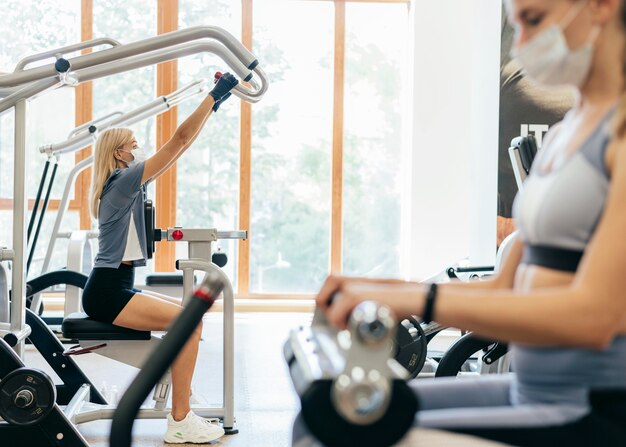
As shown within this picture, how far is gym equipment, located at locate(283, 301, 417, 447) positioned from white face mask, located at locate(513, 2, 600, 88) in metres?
0.42

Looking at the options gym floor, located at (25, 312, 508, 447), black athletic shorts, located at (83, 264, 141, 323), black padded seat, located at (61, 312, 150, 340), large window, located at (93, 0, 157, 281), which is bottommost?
gym floor, located at (25, 312, 508, 447)

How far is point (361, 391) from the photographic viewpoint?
0.84 m

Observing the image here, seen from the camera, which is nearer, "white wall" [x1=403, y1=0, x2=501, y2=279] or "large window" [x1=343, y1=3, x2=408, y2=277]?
"white wall" [x1=403, y1=0, x2=501, y2=279]

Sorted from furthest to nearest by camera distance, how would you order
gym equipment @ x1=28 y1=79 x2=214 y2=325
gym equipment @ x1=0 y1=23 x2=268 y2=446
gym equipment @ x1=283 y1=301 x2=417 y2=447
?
gym equipment @ x1=28 y1=79 x2=214 y2=325, gym equipment @ x1=0 y1=23 x2=268 y2=446, gym equipment @ x1=283 y1=301 x2=417 y2=447

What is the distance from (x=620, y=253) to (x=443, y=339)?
5362 millimetres

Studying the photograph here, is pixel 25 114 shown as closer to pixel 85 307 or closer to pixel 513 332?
pixel 85 307

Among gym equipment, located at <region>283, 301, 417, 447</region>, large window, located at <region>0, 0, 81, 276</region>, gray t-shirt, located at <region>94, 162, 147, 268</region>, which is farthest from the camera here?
large window, located at <region>0, 0, 81, 276</region>

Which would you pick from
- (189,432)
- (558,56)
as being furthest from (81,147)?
(558,56)

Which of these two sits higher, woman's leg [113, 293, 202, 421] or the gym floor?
woman's leg [113, 293, 202, 421]

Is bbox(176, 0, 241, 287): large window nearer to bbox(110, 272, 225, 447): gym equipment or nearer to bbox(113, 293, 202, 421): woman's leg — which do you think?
bbox(113, 293, 202, 421): woman's leg

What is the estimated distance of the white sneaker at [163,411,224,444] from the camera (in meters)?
3.09

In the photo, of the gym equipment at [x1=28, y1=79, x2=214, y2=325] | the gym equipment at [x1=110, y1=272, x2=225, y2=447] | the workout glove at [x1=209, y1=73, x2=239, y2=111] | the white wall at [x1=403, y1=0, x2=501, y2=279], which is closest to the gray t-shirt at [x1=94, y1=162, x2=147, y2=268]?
the workout glove at [x1=209, y1=73, x2=239, y2=111]

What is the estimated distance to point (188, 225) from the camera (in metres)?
7.39

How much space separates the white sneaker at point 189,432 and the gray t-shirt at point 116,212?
661mm
